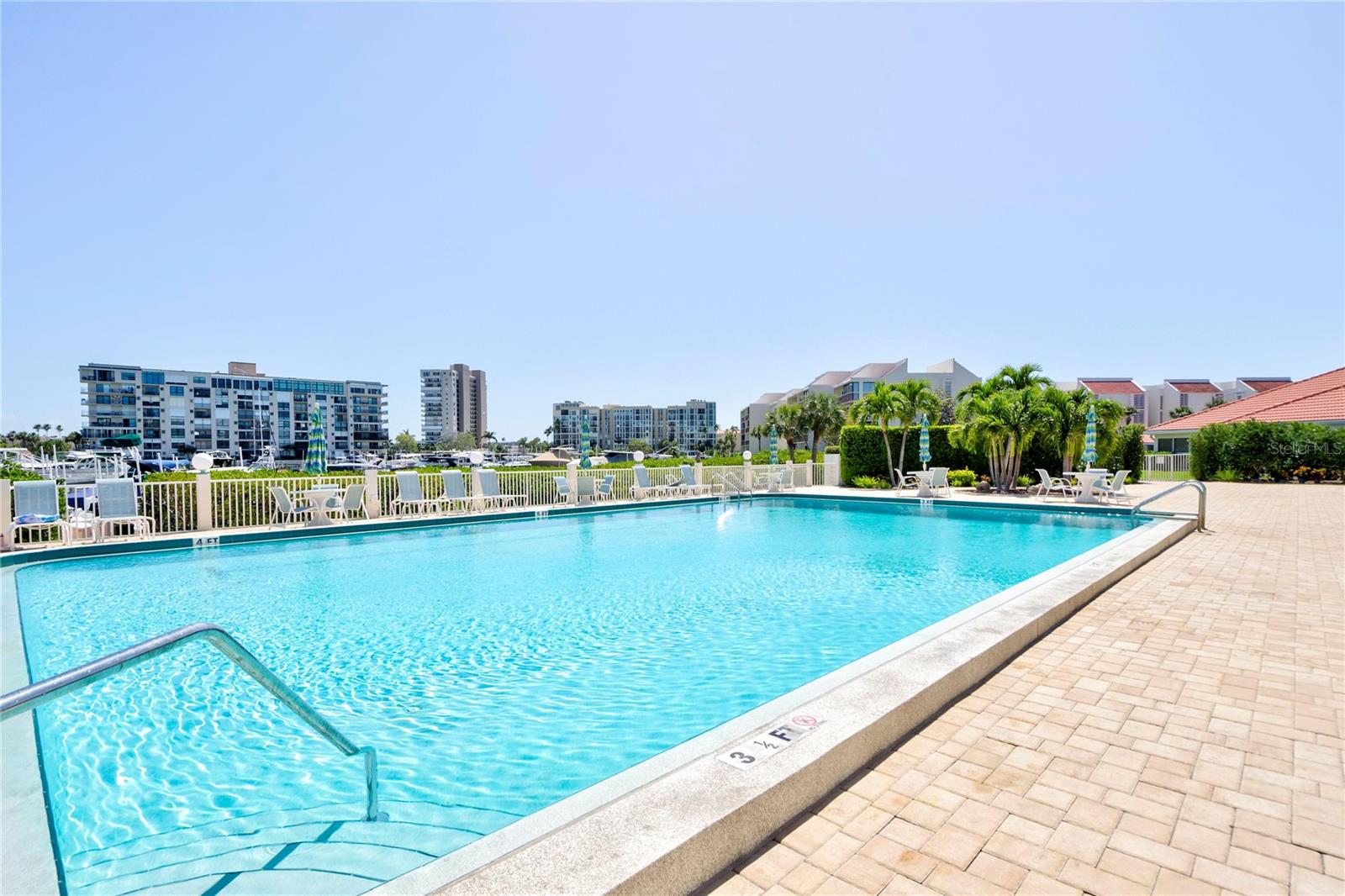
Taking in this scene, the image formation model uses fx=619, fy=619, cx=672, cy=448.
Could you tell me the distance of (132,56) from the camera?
8.84m

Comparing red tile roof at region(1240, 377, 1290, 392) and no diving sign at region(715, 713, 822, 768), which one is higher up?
red tile roof at region(1240, 377, 1290, 392)

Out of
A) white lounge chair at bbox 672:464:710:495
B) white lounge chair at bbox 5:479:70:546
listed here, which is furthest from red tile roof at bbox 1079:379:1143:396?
white lounge chair at bbox 5:479:70:546

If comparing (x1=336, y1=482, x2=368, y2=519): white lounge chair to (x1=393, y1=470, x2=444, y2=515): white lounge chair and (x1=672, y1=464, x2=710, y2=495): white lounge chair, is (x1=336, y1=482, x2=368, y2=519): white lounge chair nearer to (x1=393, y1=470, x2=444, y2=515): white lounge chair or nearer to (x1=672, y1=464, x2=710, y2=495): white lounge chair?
(x1=393, y1=470, x2=444, y2=515): white lounge chair

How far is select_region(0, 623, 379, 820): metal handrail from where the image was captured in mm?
1447

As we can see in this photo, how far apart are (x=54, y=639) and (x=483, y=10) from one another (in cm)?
1069

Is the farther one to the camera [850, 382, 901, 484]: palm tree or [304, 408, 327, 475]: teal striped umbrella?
[850, 382, 901, 484]: palm tree

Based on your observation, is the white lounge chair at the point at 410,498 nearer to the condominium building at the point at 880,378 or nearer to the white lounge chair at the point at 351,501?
the white lounge chair at the point at 351,501

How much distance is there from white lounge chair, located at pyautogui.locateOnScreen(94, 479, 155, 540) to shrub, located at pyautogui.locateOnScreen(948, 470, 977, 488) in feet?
67.3

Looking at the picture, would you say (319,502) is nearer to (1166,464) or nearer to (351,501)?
(351,501)

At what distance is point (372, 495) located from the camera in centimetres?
1323

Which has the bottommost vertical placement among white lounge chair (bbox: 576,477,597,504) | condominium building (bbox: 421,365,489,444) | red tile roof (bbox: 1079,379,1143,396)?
white lounge chair (bbox: 576,477,597,504)

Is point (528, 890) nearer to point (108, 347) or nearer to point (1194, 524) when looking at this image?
point (1194, 524)

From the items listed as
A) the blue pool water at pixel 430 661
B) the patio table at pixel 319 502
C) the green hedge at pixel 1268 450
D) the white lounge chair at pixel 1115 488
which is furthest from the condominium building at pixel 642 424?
the blue pool water at pixel 430 661

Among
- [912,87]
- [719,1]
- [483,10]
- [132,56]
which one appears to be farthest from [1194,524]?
[132,56]
